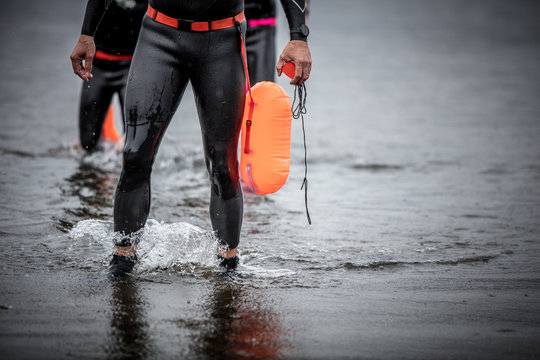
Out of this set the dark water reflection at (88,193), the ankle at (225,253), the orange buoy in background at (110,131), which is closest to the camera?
the ankle at (225,253)

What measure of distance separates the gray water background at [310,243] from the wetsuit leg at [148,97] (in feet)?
2.01

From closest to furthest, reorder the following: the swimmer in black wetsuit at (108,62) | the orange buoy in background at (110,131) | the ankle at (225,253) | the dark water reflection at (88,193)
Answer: the ankle at (225,253)
the dark water reflection at (88,193)
the swimmer in black wetsuit at (108,62)
the orange buoy in background at (110,131)

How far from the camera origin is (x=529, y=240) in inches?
200

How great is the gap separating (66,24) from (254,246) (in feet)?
52.1

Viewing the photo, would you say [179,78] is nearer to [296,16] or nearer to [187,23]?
[187,23]

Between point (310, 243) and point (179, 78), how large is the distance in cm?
156

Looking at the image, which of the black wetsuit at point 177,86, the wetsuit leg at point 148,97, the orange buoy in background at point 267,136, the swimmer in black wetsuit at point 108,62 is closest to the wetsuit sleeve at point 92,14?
the black wetsuit at point 177,86

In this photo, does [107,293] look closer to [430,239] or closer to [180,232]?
[180,232]

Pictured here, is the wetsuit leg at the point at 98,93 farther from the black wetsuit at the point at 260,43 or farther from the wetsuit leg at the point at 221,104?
the wetsuit leg at the point at 221,104

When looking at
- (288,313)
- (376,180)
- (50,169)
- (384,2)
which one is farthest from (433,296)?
(384,2)

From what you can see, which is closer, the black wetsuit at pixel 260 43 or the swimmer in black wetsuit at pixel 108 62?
the swimmer in black wetsuit at pixel 108 62

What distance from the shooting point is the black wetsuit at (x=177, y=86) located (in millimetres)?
3816

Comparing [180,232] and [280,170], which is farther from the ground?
[280,170]

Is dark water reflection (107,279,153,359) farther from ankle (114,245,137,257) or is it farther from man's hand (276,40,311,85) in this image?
man's hand (276,40,311,85)
